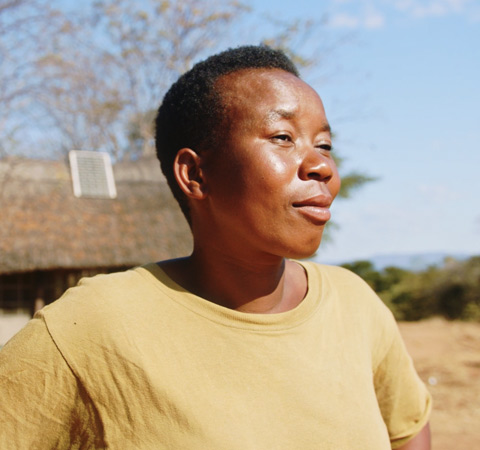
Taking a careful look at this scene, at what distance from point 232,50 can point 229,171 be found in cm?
39

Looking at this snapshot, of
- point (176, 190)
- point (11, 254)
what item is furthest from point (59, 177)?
point (176, 190)

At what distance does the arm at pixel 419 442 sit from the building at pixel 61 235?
10785 mm

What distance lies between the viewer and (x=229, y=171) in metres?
1.47

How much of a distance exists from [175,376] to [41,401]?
0.92 feet

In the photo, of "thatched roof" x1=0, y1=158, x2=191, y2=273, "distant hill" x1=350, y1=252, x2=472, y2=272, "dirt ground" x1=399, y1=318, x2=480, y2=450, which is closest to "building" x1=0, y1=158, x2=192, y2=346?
"thatched roof" x1=0, y1=158, x2=191, y2=273

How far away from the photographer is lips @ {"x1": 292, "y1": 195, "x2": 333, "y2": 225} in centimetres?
144

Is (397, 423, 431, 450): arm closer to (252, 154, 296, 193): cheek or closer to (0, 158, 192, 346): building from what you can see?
(252, 154, 296, 193): cheek

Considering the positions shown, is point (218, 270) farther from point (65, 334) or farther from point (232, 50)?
point (232, 50)

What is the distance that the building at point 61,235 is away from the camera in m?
11.8

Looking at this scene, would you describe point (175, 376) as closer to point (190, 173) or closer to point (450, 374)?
point (190, 173)

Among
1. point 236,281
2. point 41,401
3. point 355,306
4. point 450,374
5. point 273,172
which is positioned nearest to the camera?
point 41,401

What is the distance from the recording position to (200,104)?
5.12 ft

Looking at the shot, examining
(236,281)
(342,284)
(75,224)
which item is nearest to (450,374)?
(75,224)

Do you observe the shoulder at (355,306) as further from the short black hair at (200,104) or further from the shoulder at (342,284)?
the short black hair at (200,104)
